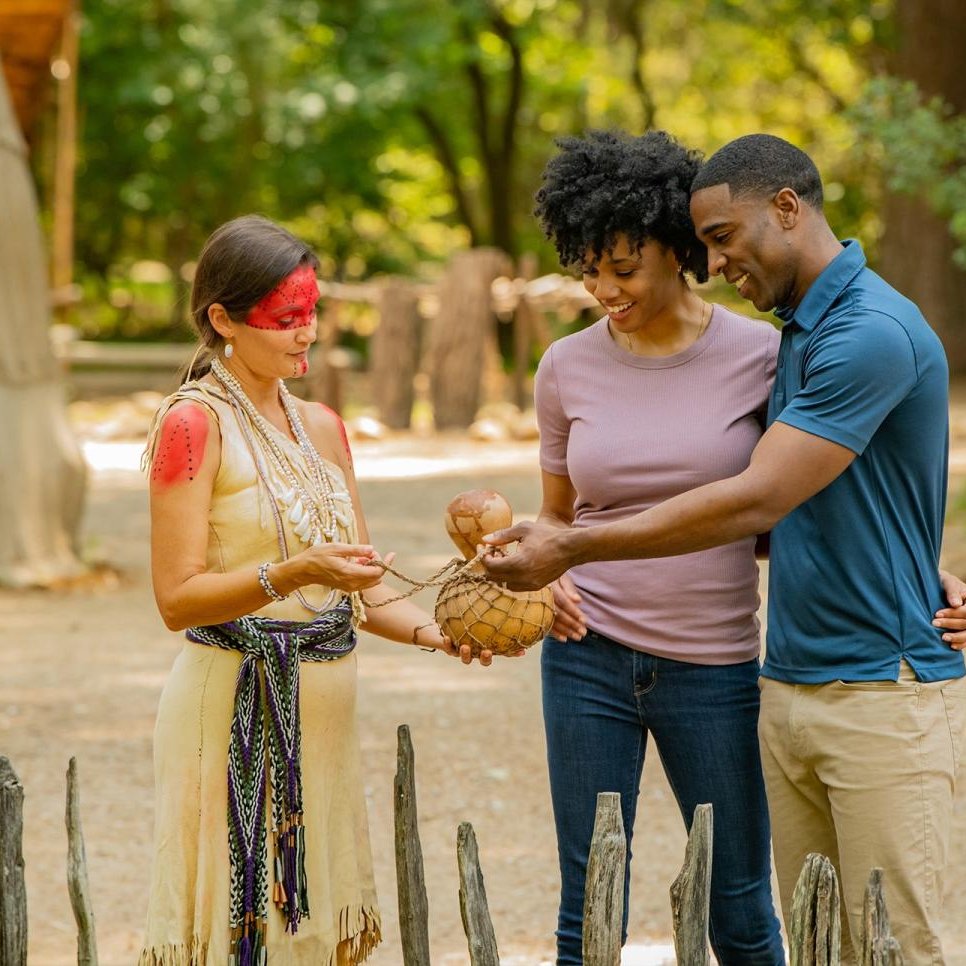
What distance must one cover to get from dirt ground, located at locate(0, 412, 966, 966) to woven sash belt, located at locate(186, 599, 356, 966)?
154cm

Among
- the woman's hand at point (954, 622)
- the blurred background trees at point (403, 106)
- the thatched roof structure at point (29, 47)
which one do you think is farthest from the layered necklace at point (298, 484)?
the blurred background trees at point (403, 106)

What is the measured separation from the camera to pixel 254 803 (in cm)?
270

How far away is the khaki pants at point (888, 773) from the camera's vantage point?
2.54m

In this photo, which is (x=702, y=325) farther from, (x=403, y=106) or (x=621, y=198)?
(x=403, y=106)

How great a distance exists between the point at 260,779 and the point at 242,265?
942 mm

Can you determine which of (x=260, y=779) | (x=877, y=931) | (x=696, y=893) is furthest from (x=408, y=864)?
(x=877, y=931)

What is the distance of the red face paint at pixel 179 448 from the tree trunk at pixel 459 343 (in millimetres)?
12716

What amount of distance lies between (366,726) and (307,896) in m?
3.81

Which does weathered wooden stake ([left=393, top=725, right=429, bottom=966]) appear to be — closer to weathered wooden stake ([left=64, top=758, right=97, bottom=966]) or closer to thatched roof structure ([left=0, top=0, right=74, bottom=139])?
weathered wooden stake ([left=64, top=758, right=97, bottom=966])

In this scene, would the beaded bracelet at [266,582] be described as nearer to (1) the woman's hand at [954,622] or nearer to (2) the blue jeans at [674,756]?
(2) the blue jeans at [674,756]

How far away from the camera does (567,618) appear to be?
9.41 ft

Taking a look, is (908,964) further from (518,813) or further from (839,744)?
(518,813)

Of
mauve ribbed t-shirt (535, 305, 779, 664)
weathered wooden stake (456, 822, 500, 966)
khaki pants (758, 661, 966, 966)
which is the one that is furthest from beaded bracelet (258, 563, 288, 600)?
khaki pants (758, 661, 966, 966)

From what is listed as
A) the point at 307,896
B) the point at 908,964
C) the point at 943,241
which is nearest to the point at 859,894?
the point at 908,964
